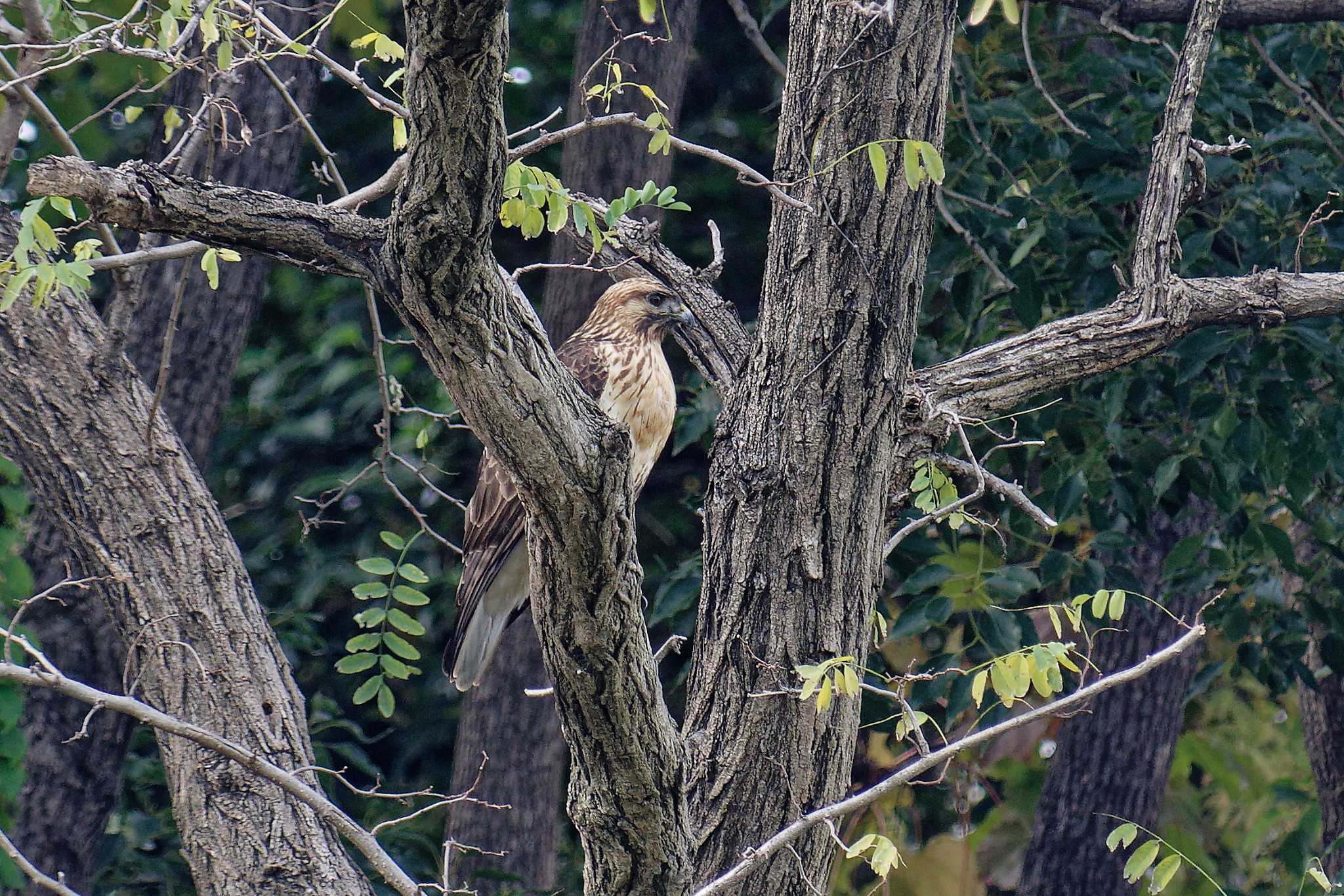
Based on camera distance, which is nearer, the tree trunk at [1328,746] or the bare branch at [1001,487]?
the bare branch at [1001,487]

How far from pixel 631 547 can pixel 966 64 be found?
2.49 meters

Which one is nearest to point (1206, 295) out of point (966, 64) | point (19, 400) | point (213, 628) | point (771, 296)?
point (771, 296)

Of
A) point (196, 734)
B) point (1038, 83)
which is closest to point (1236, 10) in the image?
point (1038, 83)

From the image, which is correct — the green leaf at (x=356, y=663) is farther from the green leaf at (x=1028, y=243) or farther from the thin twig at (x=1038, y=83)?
the thin twig at (x=1038, y=83)

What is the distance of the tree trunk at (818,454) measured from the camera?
262cm

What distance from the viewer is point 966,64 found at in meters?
4.01

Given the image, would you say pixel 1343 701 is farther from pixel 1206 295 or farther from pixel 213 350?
pixel 213 350

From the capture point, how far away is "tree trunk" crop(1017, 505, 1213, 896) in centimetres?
486

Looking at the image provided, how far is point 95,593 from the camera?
11.3 feet

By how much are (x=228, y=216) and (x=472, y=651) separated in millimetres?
2177

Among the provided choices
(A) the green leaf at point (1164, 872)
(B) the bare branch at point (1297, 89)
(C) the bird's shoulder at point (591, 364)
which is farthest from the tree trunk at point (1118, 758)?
(A) the green leaf at point (1164, 872)

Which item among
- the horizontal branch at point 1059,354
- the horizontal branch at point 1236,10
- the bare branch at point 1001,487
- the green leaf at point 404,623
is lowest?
the green leaf at point 404,623

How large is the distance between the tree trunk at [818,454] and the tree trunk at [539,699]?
1944mm

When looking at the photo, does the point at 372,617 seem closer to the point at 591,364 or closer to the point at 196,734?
the point at 591,364
